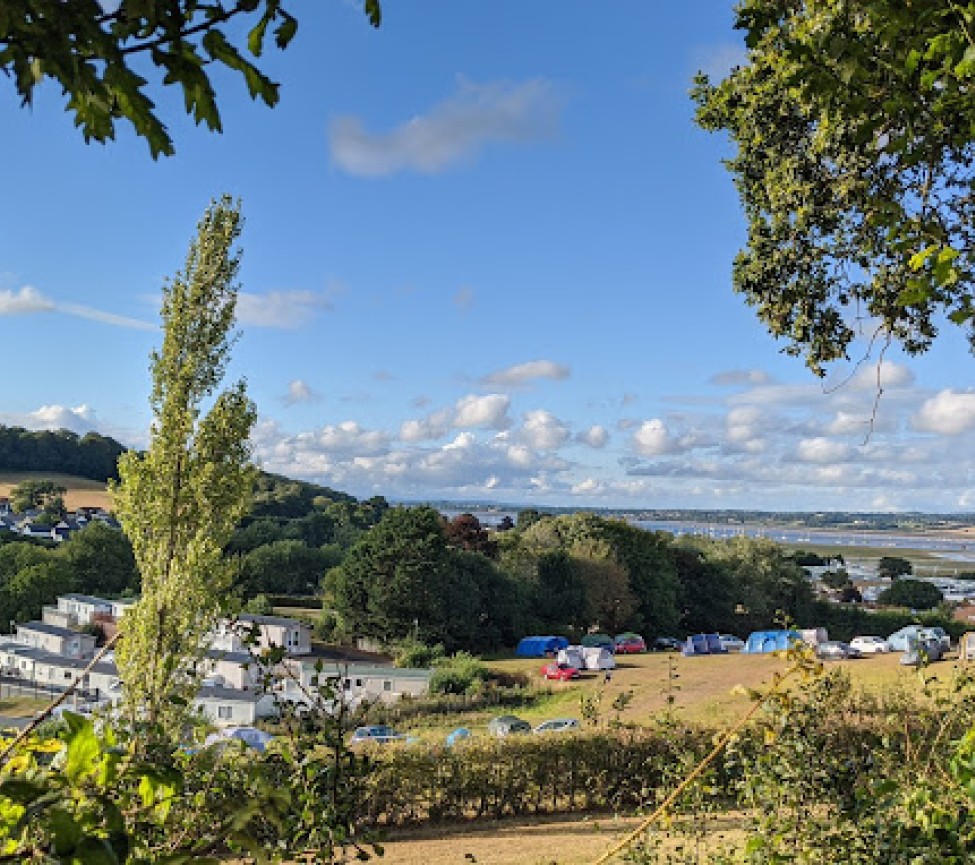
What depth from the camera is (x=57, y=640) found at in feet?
141

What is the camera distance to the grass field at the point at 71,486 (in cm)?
8921

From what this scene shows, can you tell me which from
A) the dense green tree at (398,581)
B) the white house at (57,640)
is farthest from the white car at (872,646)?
the white house at (57,640)

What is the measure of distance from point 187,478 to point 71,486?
3677 inches

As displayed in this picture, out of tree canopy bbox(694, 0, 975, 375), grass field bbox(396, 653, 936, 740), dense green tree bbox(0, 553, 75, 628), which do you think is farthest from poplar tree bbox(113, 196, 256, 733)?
dense green tree bbox(0, 553, 75, 628)

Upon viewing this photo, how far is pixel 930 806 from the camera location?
2.29 metres

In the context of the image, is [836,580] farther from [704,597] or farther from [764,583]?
[704,597]

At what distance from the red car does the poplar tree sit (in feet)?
79.0

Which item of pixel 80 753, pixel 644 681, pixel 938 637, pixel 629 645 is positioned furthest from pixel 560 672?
pixel 80 753

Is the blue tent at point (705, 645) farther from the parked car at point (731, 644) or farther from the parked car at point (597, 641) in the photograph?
the parked car at point (597, 641)

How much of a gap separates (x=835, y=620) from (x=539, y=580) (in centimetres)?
1984

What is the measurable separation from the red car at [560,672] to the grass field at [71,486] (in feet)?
224

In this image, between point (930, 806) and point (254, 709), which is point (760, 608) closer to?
point (254, 709)

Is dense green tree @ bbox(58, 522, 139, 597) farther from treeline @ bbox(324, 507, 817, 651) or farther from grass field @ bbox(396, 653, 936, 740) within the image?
grass field @ bbox(396, 653, 936, 740)

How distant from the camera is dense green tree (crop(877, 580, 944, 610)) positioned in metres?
62.8
